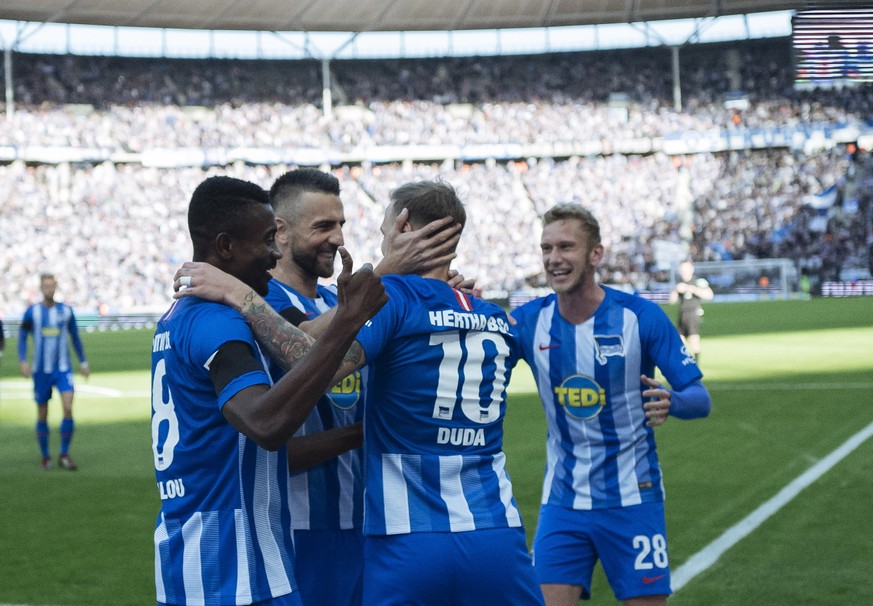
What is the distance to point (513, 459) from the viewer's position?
1177 cm

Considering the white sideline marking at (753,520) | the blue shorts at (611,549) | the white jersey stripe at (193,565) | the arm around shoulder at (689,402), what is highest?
the arm around shoulder at (689,402)

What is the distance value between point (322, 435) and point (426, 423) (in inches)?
17.1

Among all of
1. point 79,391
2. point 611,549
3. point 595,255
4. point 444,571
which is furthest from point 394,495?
point 79,391

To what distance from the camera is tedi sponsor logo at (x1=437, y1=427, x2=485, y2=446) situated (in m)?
3.51

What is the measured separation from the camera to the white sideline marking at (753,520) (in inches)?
282

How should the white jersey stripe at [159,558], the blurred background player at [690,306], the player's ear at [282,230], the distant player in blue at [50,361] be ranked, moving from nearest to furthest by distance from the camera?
the white jersey stripe at [159,558] < the player's ear at [282,230] < the distant player in blue at [50,361] < the blurred background player at [690,306]

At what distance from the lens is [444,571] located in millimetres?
3375

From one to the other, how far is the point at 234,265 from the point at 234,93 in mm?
52893

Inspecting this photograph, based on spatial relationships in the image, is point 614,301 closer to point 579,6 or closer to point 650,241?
point 650,241

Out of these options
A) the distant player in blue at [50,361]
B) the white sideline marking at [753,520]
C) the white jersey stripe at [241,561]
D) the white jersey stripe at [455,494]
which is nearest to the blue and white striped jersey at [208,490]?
the white jersey stripe at [241,561]

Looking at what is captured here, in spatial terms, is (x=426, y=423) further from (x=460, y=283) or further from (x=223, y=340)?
(x=223, y=340)

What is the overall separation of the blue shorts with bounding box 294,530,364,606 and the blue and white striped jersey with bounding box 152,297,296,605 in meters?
0.90

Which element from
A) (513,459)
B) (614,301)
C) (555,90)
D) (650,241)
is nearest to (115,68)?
(555,90)

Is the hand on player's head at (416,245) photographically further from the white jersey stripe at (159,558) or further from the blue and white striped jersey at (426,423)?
the white jersey stripe at (159,558)
